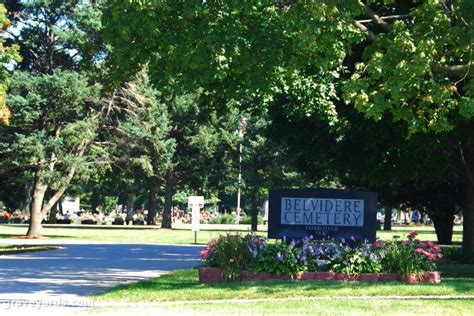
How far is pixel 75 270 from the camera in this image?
21641mm

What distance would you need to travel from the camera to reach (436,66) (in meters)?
14.1

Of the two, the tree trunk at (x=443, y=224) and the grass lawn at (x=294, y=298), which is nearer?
the grass lawn at (x=294, y=298)

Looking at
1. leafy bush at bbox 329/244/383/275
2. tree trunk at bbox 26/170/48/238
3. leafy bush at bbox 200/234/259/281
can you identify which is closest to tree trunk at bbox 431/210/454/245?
tree trunk at bbox 26/170/48/238

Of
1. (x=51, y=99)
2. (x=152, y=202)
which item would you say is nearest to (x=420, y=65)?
(x=51, y=99)

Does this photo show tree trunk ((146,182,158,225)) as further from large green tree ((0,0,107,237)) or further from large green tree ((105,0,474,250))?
large green tree ((105,0,474,250))

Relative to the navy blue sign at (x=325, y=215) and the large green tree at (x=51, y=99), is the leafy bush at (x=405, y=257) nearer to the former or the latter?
the navy blue sign at (x=325, y=215)

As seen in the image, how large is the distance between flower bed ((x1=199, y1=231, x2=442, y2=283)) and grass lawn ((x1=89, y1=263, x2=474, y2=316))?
562 mm

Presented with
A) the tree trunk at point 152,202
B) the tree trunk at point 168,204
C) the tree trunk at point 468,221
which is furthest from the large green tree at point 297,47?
the tree trunk at point 152,202

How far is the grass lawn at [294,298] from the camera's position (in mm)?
12078

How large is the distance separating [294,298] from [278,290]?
0.65m

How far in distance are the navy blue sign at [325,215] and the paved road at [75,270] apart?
4.09 meters

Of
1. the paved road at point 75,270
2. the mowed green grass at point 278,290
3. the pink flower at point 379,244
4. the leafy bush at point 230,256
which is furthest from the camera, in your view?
the pink flower at point 379,244

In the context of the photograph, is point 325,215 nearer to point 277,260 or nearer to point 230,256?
point 277,260

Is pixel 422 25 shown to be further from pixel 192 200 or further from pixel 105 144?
pixel 105 144
